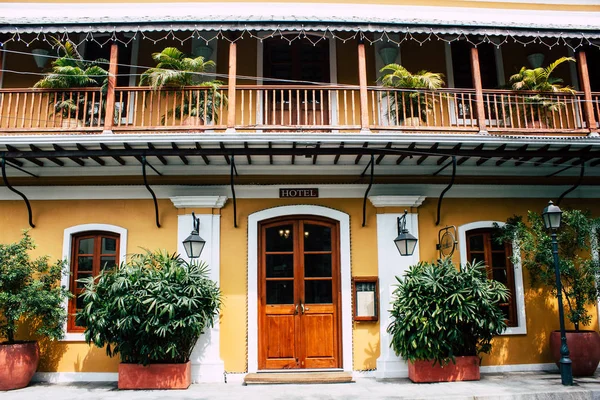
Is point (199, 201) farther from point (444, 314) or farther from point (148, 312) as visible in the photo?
point (444, 314)

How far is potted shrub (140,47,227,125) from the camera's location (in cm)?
845

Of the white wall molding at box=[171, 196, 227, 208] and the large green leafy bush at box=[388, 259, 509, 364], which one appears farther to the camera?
the white wall molding at box=[171, 196, 227, 208]

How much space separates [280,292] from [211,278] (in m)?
1.32

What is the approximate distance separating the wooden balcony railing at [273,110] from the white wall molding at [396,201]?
4.34ft

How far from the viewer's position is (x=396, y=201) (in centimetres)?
909

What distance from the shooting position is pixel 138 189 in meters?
9.16

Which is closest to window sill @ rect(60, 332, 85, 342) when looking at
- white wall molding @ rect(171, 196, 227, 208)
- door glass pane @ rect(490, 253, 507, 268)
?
white wall molding @ rect(171, 196, 227, 208)

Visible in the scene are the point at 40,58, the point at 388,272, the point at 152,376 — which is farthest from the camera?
the point at 40,58

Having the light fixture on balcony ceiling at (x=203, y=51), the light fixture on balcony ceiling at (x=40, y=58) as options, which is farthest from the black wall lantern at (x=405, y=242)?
the light fixture on balcony ceiling at (x=40, y=58)

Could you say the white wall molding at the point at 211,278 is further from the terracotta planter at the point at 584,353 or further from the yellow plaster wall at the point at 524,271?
the terracotta planter at the point at 584,353

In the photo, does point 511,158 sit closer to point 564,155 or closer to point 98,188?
point 564,155

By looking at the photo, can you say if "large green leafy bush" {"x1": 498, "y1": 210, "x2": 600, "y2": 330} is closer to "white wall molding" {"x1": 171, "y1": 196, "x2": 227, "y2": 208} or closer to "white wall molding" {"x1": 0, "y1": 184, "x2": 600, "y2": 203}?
"white wall molding" {"x1": 0, "y1": 184, "x2": 600, "y2": 203}

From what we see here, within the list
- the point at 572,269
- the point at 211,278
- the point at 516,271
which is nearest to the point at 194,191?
the point at 211,278

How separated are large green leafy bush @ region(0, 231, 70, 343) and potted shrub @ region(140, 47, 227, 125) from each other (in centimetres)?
348
